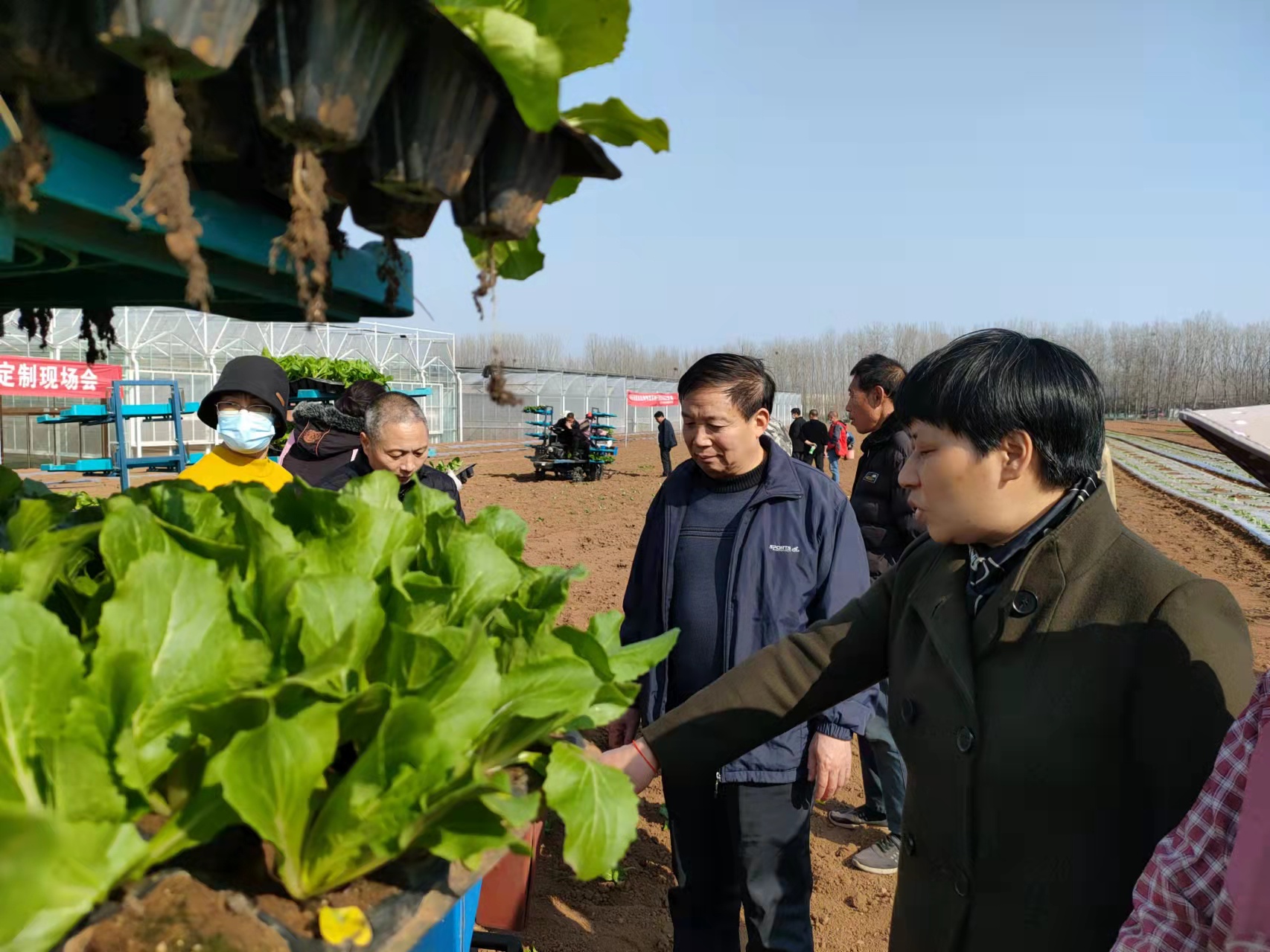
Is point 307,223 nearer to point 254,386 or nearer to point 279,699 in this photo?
point 279,699

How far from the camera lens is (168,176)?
77cm

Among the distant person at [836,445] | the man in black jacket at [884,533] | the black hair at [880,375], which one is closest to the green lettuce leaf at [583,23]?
the man in black jacket at [884,533]

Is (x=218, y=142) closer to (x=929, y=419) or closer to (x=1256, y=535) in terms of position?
(x=929, y=419)

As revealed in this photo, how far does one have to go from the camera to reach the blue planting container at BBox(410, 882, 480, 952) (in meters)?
1.60

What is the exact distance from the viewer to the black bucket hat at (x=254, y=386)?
10.9 feet

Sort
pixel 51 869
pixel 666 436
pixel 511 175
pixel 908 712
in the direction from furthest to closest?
pixel 666 436 < pixel 908 712 < pixel 511 175 < pixel 51 869

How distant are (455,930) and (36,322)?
153 cm

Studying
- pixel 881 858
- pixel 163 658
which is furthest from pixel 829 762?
pixel 163 658

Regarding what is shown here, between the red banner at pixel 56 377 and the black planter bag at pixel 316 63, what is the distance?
545 inches

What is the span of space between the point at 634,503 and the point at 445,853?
52.9ft

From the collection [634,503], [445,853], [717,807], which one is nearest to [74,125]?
[445,853]

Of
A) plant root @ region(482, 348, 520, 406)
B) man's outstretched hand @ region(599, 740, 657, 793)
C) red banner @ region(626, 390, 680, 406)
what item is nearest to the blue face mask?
man's outstretched hand @ region(599, 740, 657, 793)

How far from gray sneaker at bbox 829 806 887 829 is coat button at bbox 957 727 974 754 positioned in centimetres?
317

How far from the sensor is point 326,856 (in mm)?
828
